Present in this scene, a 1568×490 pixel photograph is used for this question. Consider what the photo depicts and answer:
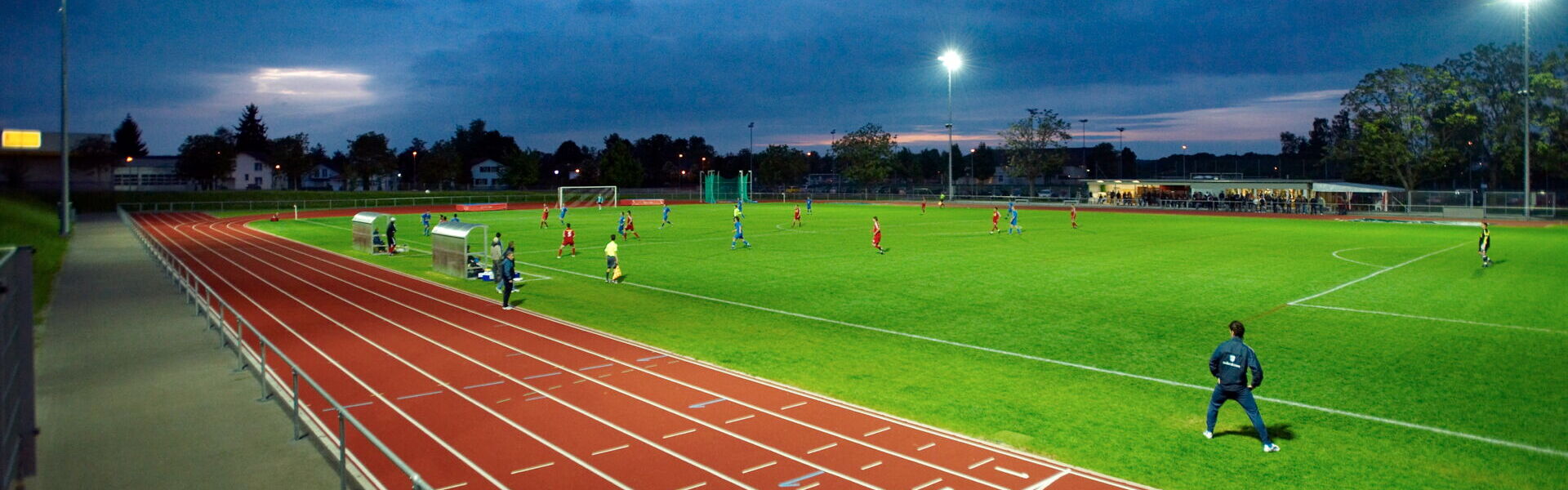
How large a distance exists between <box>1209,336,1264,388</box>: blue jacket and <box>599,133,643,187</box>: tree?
310ft

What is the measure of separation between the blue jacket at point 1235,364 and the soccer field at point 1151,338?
67cm

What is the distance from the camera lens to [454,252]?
22.5 m

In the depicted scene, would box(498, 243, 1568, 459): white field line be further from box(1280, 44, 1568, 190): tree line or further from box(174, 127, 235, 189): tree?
box(174, 127, 235, 189): tree

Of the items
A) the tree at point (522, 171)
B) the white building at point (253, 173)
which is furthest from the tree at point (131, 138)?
the tree at point (522, 171)

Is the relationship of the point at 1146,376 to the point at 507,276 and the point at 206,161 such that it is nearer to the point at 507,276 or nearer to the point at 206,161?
the point at 507,276

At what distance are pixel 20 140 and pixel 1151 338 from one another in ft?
48.1

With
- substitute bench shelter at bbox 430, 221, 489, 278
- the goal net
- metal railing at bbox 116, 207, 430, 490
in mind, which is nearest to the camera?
metal railing at bbox 116, 207, 430, 490

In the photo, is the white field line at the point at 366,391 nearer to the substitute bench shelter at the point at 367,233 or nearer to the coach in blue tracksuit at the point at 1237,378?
the substitute bench shelter at the point at 367,233

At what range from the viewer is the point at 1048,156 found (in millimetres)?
91438

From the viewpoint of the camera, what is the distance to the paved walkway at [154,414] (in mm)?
7289

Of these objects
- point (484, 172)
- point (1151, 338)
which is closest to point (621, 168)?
point (484, 172)

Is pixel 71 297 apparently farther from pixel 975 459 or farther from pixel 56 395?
pixel 975 459

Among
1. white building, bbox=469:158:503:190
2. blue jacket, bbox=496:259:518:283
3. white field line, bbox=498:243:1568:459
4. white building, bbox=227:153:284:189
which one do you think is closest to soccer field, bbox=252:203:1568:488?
white field line, bbox=498:243:1568:459

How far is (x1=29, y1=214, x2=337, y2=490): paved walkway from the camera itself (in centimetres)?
729
